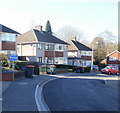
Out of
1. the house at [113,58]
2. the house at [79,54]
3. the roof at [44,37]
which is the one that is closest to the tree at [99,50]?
the house at [113,58]

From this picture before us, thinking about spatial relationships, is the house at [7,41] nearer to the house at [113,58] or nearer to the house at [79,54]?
the house at [79,54]

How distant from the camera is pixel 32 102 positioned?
1073cm

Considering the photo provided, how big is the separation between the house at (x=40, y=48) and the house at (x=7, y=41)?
5795 millimetres

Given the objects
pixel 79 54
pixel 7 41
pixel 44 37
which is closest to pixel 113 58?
pixel 79 54

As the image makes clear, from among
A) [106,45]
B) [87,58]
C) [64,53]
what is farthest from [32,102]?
[106,45]

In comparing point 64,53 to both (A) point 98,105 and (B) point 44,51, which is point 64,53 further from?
(A) point 98,105

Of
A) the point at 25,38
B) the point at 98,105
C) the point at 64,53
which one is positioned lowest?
the point at 98,105

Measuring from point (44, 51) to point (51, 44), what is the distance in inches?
94.7

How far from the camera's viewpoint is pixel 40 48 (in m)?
40.6

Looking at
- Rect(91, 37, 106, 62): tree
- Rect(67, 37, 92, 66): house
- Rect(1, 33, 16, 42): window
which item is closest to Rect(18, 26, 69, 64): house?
Rect(1, 33, 16, 42): window

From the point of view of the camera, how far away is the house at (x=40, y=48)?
131 feet

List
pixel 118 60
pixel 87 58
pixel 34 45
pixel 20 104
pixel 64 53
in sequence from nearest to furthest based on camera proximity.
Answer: pixel 20 104 → pixel 34 45 → pixel 64 53 → pixel 87 58 → pixel 118 60

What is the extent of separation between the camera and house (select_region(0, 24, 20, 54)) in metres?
32.7

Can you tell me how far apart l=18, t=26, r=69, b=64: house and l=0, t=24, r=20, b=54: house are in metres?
5.80
